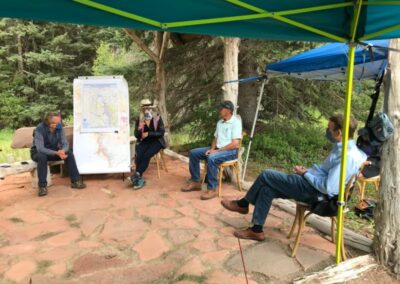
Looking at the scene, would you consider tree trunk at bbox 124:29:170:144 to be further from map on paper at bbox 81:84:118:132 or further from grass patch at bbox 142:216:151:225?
grass patch at bbox 142:216:151:225

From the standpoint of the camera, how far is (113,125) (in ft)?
17.2

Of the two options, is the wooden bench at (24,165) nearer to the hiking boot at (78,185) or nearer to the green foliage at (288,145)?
the hiking boot at (78,185)

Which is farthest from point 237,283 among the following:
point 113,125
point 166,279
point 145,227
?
point 113,125

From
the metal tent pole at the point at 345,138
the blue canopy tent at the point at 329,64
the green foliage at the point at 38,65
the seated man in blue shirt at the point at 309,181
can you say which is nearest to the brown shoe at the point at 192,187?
the seated man in blue shirt at the point at 309,181

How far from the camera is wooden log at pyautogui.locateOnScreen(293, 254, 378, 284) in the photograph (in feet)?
8.38

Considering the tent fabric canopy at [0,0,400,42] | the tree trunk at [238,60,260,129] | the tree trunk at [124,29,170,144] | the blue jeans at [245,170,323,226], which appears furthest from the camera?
the tree trunk at [238,60,260,129]

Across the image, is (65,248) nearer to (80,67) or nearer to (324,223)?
(324,223)

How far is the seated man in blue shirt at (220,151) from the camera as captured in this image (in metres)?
4.44

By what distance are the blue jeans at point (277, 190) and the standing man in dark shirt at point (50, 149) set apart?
2784 mm

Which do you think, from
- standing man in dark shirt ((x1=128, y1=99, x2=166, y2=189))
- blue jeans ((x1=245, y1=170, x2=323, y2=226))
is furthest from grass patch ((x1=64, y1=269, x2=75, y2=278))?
standing man in dark shirt ((x1=128, y1=99, x2=166, y2=189))

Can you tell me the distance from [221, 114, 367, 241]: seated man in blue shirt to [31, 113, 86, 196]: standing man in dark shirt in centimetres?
271

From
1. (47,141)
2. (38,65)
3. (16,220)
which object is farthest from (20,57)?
(16,220)

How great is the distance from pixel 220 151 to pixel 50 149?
2364 millimetres

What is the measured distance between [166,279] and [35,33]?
44.4 ft
